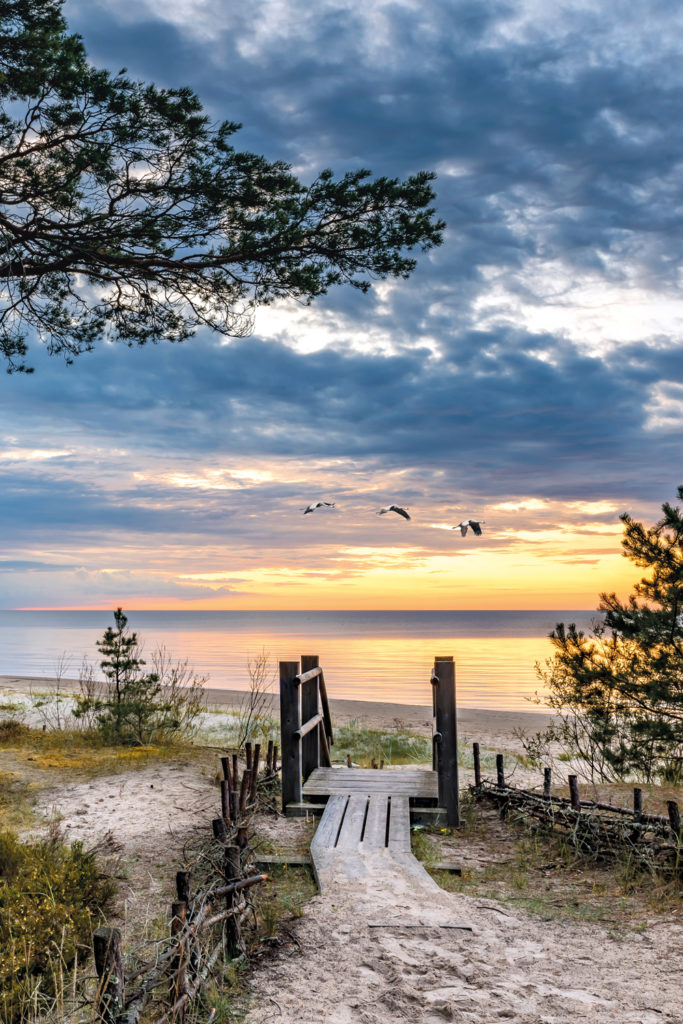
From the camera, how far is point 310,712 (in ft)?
29.9

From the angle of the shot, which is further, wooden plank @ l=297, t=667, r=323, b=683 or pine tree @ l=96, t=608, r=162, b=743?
pine tree @ l=96, t=608, r=162, b=743

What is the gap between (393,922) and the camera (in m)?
4.82

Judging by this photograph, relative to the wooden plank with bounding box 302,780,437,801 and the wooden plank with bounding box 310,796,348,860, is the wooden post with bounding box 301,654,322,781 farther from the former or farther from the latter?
the wooden plank with bounding box 310,796,348,860

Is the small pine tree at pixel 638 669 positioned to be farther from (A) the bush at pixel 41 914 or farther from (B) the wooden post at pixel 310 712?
(A) the bush at pixel 41 914

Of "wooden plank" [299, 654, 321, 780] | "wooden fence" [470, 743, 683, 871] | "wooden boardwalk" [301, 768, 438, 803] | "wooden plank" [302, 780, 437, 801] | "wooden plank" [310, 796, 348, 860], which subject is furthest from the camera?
"wooden plank" [299, 654, 321, 780]

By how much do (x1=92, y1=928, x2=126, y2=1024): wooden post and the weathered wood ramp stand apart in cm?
271

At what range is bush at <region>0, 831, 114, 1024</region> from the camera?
3914mm

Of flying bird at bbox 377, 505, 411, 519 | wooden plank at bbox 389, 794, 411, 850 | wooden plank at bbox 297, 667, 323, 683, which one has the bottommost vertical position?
wooden plank at bbox 389, 794, 411, 850

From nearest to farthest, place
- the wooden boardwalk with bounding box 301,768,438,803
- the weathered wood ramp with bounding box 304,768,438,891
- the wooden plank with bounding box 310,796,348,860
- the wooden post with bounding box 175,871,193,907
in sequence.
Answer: the wooden post with bounding box 175,871,193,907 → the weathered wood ramp with bounding box 304,768,438,891 → the wooden plank with bounding box 310,796,348,860 → the wooden boardwalk with bounding box 301,768,438,803

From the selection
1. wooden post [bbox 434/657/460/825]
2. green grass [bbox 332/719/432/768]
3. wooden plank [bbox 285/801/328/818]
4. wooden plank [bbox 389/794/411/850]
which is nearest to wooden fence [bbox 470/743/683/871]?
wooden post [bbox 434/657/460/825]

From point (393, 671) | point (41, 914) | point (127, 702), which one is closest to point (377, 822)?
point (41, 914)

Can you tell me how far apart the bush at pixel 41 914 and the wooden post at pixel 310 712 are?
3.48 metres

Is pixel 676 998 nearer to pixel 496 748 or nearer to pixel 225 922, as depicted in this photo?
pixel 225 922

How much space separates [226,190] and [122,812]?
7.56m
